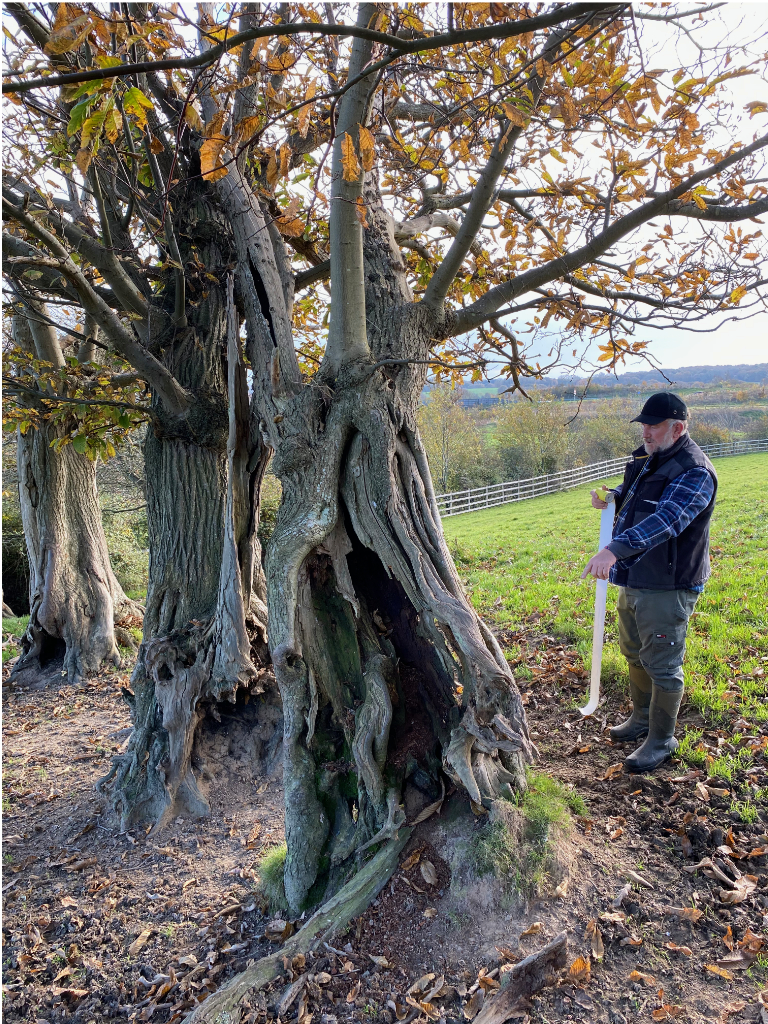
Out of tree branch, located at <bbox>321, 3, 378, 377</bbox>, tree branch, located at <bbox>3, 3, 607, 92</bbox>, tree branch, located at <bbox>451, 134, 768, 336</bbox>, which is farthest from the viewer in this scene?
tree branch, located at <bbox>451, 134, 768, 336</bbox>

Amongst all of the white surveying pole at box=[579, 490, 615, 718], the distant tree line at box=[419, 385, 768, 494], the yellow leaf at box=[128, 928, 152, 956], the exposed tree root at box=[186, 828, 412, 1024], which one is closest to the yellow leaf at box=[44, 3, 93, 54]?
the white surveying pole at box=[579, 490, 615, 718]

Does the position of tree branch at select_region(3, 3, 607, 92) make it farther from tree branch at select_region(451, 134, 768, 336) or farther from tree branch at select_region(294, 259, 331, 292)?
tree branch at select_region(294, 259, 331, 292)

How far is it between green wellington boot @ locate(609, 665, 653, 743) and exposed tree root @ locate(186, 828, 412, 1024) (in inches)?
70.9

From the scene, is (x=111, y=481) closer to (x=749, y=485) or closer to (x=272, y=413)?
(x=272, y=413)

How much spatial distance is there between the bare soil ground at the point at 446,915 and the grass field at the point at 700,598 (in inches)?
20.6

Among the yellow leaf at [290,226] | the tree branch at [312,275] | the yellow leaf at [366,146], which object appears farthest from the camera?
the tree branch at [312,275]

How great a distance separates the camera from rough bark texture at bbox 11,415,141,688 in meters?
7.99

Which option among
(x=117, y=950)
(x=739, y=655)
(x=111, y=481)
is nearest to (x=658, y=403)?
(x=739, y=655)

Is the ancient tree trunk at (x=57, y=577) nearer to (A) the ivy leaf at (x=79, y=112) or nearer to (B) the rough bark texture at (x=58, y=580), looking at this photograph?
(B) the rough bark texture at (x=58, y=580)

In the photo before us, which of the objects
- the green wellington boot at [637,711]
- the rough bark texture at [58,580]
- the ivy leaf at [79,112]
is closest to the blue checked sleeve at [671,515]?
the green wellington boot at [637,711]

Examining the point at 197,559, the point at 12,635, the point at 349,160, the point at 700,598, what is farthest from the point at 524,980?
the point at 12,635

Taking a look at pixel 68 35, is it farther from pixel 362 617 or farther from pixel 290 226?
pixel 362 617

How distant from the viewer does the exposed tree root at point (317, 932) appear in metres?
2.60

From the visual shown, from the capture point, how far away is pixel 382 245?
14.2 feet
